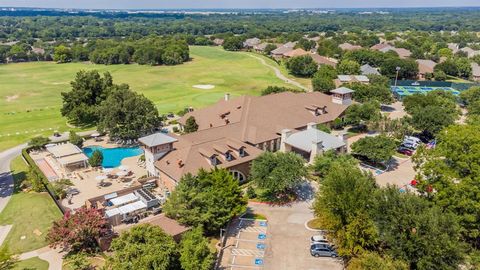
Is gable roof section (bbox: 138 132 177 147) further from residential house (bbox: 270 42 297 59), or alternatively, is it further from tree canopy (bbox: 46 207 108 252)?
residential house (bbox: 270 42 297 59)

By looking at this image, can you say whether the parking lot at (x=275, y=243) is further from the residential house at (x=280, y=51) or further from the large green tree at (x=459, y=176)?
the residential house at (x=280, y=51)

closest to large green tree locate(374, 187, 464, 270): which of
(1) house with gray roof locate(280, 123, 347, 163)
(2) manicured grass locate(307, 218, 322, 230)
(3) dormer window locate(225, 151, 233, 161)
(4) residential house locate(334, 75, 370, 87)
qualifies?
(2) manicured grass locate(307, 218, 322, 230)

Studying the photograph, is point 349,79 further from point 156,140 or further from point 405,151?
point 156,140

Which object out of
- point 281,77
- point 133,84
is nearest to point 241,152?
point 133,84

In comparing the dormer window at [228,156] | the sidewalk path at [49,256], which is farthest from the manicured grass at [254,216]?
the sidewalk path at [49,256]

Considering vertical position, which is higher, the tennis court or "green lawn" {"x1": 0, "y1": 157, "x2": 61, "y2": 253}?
"green lawn" {"x1": 0, "y1": 157, "x2": 61, "y2": 253}

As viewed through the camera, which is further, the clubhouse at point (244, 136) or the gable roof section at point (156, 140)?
the gable roof section at point (156, 140)

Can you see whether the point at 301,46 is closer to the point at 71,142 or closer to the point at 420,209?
the point at 71,142

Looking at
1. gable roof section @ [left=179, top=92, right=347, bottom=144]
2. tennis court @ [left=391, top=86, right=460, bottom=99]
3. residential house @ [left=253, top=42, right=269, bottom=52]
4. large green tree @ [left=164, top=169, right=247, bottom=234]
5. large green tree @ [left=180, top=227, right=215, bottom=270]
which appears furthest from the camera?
residential house @ [left=253, top=42, right=269, bottom=52]
